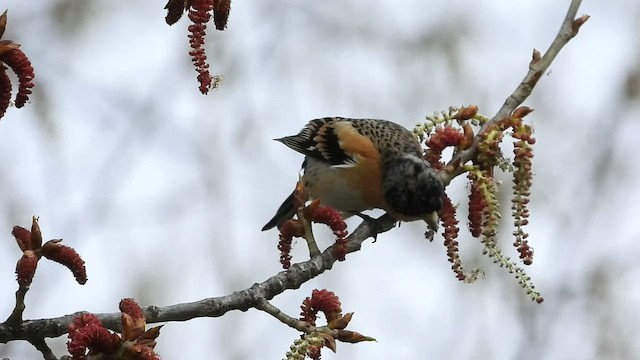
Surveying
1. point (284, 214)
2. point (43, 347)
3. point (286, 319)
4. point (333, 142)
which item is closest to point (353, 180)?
point (333, 142)

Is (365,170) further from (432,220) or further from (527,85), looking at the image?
(527,85)

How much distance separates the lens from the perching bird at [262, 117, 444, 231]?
4051 mm

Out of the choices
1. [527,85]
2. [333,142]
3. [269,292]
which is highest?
[333,142]

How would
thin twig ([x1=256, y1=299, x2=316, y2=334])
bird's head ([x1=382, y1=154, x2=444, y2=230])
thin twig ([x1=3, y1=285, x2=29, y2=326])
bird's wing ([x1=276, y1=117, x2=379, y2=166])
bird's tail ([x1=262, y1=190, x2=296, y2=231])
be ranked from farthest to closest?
bird's tail ([x1=262, y1=190, x2=296, y2=231]) < bird's wing ([x1=276, y1=117, x2=379, y2=166]) < bird's head ([x1=382, y1=154, x2=444, y2=230]) < thin twig ([x1=256, y1=299, x2=316, y2=334]) < thin twig ([x1=3, y1=285, x2=29, y2=326])

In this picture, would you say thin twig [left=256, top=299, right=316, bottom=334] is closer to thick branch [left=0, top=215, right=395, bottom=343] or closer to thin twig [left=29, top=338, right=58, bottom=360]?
thick branch [left=0, top=215, right=395, bottom=343]

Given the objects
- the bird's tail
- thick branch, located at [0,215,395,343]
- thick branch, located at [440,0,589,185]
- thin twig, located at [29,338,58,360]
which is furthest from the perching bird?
thin twig, located at [29,338,58,360]

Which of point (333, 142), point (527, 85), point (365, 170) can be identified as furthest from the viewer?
point (333, 142)

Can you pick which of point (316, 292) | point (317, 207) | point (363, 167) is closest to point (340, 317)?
point (316, 292)

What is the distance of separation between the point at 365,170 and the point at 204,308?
8.49 ft

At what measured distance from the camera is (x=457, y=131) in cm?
310

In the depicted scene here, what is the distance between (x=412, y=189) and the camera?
13.3 ft

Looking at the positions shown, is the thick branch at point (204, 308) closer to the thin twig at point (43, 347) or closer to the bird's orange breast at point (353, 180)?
the thin twig at point (43, 347)

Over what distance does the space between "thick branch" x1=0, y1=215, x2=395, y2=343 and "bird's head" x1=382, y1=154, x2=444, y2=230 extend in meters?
1.14

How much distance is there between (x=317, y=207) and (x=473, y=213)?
48 centimetres
